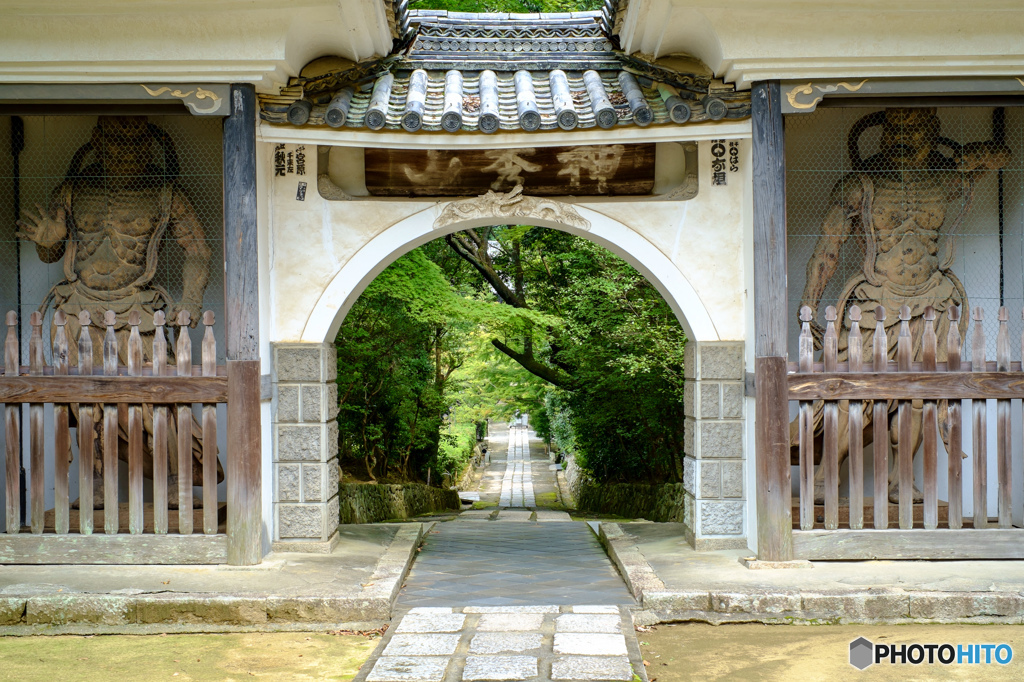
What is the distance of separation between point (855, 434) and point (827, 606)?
1431mm

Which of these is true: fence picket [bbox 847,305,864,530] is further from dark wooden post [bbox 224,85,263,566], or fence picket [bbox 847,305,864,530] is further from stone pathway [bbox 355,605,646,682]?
dark wooden post [bbox 224,85,263,566]

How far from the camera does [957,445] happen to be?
6492mm

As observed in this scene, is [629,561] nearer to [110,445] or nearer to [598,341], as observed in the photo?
[110,445]

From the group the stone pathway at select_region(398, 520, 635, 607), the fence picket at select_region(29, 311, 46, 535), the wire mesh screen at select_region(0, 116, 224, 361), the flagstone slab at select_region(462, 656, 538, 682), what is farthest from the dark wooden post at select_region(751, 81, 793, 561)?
the fence picket at select_region(29, 311, 46, 535)

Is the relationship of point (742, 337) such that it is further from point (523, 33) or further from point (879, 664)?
point (523, 33)

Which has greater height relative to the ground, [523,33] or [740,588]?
[523,33]

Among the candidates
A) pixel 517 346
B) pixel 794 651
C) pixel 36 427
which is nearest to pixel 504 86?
pixel 36 427

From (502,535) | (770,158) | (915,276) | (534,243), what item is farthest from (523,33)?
(534,243)

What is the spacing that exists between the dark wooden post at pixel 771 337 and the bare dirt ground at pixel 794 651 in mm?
1010

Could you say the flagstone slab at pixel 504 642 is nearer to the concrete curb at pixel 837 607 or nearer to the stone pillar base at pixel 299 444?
the concrete curb at pixel 837 607

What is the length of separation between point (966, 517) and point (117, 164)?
7.75 m

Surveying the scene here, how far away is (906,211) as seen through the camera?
720cm

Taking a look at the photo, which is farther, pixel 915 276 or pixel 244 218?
pixel 915 276

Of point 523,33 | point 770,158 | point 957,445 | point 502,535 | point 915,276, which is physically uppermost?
point 523,33
